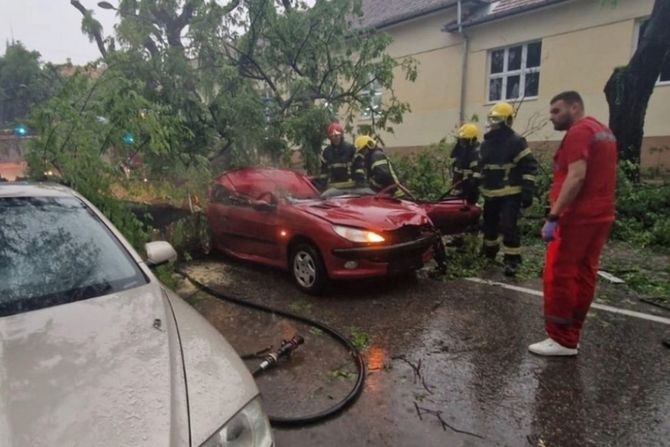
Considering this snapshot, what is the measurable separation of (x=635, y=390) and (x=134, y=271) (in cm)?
326

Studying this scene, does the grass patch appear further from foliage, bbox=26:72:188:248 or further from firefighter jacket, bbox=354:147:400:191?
firefighter jacket, bbox=354:147:400:191

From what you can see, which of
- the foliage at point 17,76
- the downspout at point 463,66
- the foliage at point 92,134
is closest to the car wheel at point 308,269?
the foliage at point 92,134

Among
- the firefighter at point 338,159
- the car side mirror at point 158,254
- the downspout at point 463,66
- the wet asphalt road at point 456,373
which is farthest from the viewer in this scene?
the downspout at point 463,66

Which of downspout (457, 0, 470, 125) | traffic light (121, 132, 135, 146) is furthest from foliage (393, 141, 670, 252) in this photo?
downspout (457, 0, 470, 125)

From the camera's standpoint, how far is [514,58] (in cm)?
1458

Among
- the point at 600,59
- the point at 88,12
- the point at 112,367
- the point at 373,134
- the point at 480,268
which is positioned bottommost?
the point at 480,268

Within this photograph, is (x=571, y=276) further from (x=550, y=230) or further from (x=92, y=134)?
(x=92, y=134)

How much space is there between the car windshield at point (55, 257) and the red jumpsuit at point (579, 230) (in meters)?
2.90

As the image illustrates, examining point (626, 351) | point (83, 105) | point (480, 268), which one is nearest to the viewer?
point (626, 351)

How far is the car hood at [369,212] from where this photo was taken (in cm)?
474

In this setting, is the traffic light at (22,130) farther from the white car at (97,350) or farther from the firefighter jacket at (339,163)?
the firefighter jacket at (339,163)

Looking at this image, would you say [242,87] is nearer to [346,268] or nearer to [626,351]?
[346,268]

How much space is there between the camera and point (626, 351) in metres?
3.63

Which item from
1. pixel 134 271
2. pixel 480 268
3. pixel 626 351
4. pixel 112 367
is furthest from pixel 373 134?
pixel 112 367
